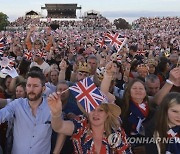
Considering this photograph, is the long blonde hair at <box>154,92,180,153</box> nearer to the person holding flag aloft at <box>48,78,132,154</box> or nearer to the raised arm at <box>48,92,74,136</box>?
the person holding flag aloft at <box>48,78,132,154</box>

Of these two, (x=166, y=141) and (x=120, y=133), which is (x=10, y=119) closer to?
(x=120, y=133)

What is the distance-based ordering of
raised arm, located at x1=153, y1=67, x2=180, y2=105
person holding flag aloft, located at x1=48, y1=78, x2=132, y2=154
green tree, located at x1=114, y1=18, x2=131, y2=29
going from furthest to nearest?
green tree, located at x1=114, y1=18, x2=131, y2=29, raised arm, located at x1=153, y1=67, x2=180, y2=105, person holding flag aloft, located at x1=48, y1=78, x2=132, y2=154

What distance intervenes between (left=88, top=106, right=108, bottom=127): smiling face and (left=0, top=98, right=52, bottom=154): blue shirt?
507 millimetres

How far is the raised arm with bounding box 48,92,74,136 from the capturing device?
12.3ft

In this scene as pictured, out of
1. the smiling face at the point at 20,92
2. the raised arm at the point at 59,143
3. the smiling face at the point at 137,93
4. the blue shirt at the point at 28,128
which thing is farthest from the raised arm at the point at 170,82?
the smiling face at the point at 20,92

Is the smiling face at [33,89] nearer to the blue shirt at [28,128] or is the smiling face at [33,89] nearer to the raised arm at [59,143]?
the blue shirt at [28,128]

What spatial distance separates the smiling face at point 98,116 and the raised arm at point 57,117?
0.22 metres

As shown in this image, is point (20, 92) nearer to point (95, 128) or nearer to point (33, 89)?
point (33, 89)

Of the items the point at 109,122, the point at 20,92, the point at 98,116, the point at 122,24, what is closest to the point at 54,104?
the point at 98,116

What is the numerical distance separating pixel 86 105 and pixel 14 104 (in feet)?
2.63

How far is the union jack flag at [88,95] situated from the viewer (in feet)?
13.2

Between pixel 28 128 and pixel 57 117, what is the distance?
0.45 m

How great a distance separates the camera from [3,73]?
668 cm

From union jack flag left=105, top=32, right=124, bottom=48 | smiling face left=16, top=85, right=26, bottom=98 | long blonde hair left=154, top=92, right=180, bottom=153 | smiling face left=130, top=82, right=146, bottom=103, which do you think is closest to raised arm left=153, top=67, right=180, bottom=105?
smiling face left=130, top=82, right=146, bottom=103
